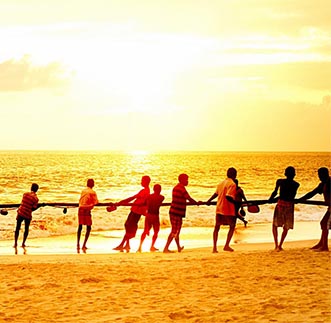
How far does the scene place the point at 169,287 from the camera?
431 inches

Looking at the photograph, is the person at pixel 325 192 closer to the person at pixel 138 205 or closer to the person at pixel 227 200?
the person at pixel 227 200

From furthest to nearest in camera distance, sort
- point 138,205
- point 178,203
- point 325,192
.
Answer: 1. point 138,205
2. point 178,203
3. point 325,192

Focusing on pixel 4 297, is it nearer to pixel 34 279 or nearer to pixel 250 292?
pixel 34 279

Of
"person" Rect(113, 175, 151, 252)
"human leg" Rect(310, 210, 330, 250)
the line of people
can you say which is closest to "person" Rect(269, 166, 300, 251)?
the line of people

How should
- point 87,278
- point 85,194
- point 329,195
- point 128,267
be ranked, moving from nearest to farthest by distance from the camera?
point 87,278 → point 128,267 → point 329,195 → point 85,194

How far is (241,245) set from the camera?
60.8ft

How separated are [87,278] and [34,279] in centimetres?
95

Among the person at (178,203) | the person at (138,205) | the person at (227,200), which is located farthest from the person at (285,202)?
the person at (138,205)

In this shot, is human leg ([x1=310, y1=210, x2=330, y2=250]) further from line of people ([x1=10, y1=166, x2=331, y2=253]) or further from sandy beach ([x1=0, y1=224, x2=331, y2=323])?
sandy beach ([x1=0, y1=224, x2=331, y2=323])

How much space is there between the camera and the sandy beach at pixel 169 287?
921 centimetres

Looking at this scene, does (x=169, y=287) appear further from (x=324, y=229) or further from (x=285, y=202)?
(x=324, y=229)

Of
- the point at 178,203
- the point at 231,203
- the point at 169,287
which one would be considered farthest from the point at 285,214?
the point at 169,287

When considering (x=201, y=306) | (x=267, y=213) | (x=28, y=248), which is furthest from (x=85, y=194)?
(x=267, y=213)

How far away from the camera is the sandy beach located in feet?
30.2
